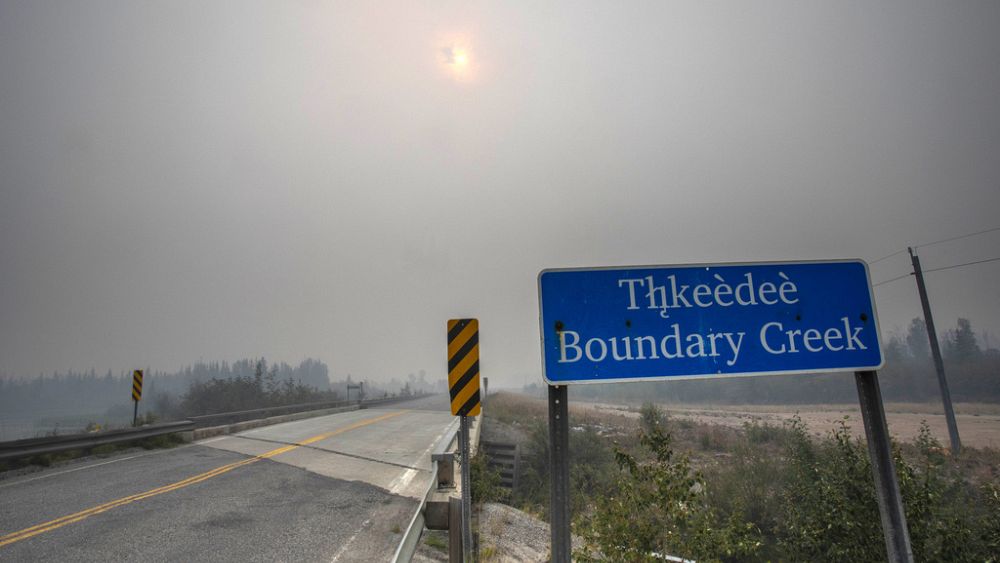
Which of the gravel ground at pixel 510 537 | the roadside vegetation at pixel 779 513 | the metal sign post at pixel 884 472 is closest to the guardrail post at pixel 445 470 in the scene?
the gravel ground at pixel 510 537

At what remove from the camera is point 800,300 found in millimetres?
2811

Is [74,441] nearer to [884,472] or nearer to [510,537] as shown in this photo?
[510,537]

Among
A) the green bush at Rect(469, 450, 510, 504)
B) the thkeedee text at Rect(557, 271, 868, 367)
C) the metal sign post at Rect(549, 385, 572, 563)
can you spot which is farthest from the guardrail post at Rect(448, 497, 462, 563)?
the green bush at Rect(469, 450, 510, 504)

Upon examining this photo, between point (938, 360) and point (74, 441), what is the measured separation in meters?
29.7

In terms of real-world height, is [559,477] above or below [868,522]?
above

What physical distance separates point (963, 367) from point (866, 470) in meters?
81.4

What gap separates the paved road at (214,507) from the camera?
17.0 ft

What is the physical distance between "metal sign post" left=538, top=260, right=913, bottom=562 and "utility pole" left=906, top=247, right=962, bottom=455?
806 inches

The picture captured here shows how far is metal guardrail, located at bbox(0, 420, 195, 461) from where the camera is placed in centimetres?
964

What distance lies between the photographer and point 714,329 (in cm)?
270

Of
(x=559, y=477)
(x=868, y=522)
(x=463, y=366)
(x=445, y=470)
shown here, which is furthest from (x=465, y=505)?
(x=868, y=522)

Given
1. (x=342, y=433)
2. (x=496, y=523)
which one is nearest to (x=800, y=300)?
(x=496, y=523)

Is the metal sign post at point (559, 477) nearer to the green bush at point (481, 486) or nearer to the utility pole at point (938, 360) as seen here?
the green bush at point (481, 486)

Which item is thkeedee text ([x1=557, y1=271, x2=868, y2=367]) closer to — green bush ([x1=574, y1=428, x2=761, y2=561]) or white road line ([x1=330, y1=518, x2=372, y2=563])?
green bush ([x1=574, y1=428, x2=761, y2=561])
